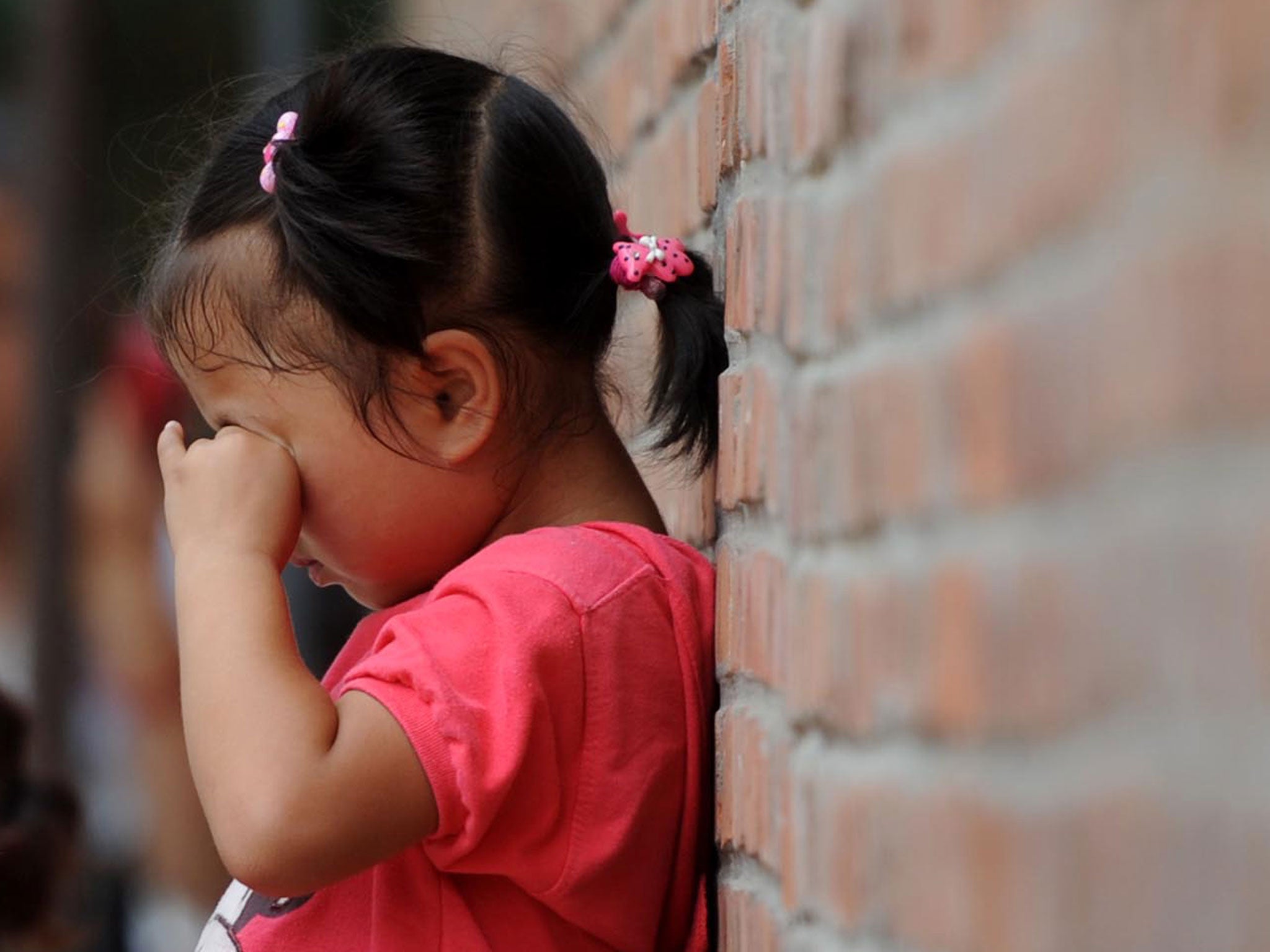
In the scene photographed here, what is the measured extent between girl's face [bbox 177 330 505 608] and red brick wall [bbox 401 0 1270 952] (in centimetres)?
38

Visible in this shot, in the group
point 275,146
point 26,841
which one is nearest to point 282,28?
point 26,841

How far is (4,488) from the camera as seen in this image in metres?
5.44

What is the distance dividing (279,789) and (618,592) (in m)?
0.29

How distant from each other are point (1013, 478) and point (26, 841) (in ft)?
5.34

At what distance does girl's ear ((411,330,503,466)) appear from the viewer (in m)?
1.45

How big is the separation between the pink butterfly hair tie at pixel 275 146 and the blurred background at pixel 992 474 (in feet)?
1.22

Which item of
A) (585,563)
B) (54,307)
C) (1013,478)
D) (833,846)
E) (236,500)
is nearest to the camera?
(1013,478)

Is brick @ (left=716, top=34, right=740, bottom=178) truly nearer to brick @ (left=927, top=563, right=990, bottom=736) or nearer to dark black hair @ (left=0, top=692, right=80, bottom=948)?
brick @ (left=927, top=563, right=990, bottom=736)

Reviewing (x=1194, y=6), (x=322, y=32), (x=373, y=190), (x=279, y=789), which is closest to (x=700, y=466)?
(x=373, y=190)

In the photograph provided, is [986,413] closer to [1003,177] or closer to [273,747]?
[1003,177]

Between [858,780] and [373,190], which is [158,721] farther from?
[858,780]

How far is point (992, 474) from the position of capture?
2.32 feet

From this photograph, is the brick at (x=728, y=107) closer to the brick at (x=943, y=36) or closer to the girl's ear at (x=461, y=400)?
the girl's ear at (x=461, y=400)

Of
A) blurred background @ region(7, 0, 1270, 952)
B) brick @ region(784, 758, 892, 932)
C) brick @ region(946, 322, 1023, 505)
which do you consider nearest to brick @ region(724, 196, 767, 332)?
blurred background @ region(7, 0, 1270, 952)
